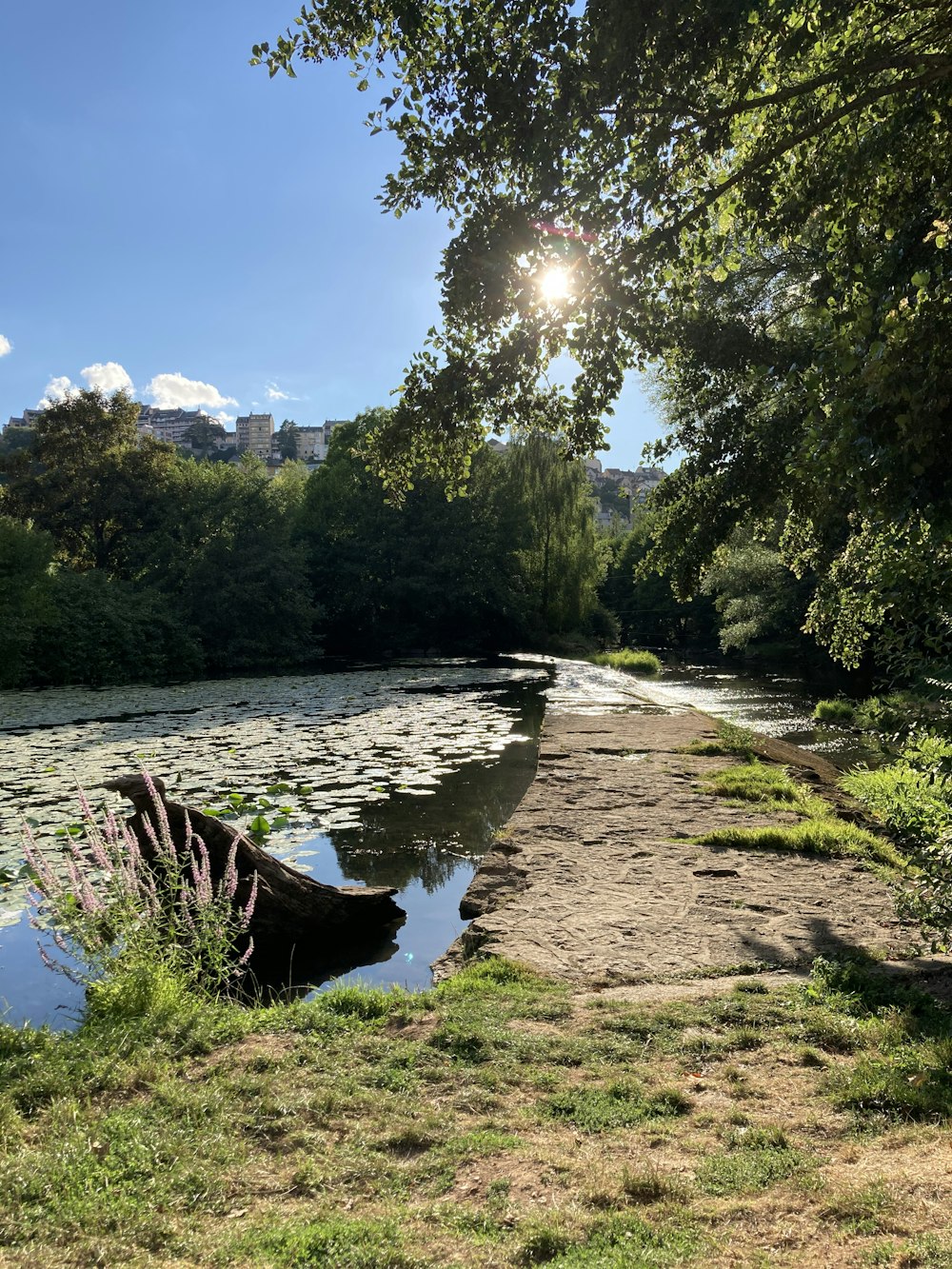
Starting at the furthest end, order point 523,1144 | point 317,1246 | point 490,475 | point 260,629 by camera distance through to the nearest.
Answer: point 490,475 < point 260,629 < point 523,1144 < point 317,1246

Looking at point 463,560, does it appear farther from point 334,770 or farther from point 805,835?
point 805,835

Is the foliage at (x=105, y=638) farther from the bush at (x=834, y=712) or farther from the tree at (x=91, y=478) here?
the bush at (x=834, y=712)

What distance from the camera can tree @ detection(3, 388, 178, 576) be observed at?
33.0 m

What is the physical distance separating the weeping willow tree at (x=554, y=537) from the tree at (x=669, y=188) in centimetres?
3113

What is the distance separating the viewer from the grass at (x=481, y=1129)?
2307mm

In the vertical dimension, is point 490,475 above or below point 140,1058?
above

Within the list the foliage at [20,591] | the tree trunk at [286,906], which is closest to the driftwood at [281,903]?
the tree trunk at [286,906]

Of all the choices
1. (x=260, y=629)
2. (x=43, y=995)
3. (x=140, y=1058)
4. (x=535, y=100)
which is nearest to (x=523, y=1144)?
(x=140, y=1058)

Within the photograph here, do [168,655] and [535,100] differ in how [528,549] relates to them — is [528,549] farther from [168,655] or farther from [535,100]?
[535,100]

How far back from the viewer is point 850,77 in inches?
A: 176

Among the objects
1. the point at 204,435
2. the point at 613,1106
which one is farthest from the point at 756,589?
the point at 204,435

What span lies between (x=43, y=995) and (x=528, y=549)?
111ft

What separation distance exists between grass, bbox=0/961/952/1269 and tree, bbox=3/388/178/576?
107 feet

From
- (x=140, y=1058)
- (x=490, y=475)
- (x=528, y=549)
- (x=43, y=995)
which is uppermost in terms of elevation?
(x=490, y=475)
